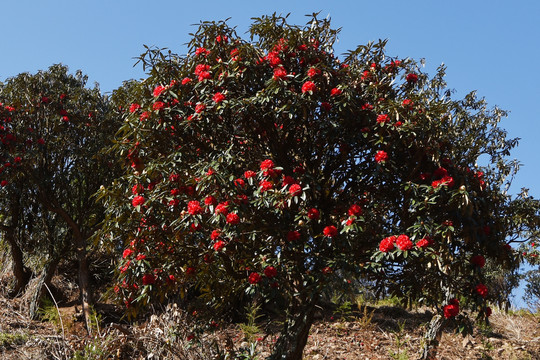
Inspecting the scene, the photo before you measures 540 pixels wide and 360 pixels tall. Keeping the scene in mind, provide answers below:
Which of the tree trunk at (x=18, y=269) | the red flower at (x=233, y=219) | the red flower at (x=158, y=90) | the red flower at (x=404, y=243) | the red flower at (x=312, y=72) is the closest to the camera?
the red flower at (x=404, y=243)

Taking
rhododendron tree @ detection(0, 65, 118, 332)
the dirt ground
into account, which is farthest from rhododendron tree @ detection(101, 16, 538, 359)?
rhododendron tree @ detection(0, 65, 118, 332)

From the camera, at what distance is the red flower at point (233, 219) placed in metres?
4.85

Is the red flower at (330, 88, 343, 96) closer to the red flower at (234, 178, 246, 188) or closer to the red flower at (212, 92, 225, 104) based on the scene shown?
the red flower at (212, 92, 225, 104)

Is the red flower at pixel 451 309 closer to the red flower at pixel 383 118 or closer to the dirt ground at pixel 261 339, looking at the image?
the red flower at pixel 383 118

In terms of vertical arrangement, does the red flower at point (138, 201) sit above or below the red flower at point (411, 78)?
below

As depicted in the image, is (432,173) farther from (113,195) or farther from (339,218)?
(113,195)

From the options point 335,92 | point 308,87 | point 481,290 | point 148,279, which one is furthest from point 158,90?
point 481,290

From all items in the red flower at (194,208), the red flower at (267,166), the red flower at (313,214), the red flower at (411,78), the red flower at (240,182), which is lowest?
the red flower at (194,208)

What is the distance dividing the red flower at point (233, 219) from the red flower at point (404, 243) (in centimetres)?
157

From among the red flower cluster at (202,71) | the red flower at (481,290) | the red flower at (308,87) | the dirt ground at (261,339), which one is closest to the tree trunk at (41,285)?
the dirt ground at (261,339)

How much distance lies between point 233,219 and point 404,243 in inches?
65.4

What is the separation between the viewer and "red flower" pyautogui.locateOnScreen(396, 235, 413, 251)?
475cm

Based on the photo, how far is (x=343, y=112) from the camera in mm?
5570

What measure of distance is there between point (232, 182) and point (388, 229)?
6.00ft
